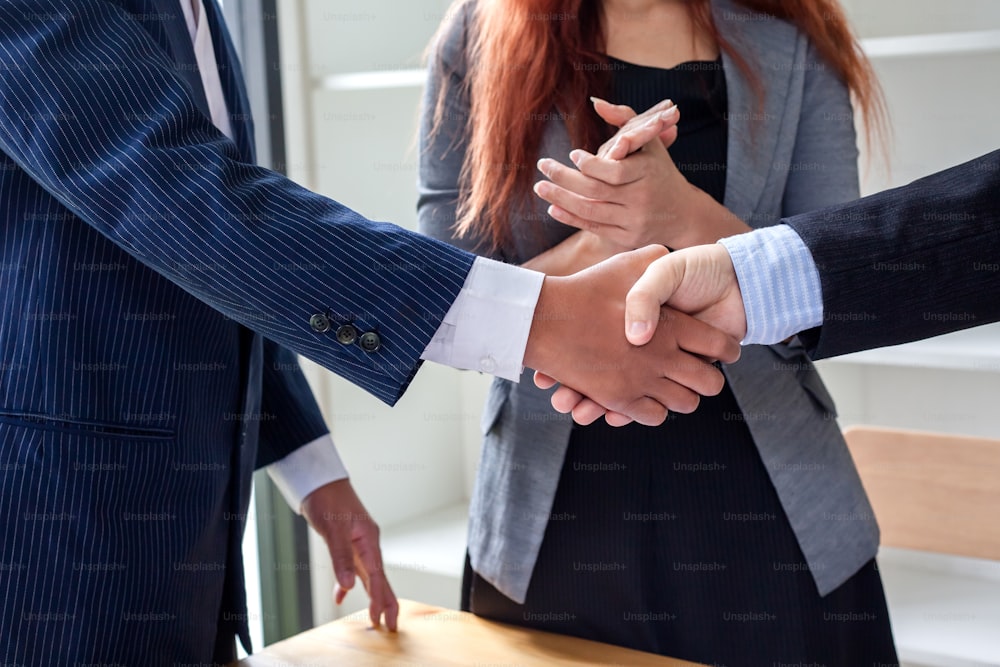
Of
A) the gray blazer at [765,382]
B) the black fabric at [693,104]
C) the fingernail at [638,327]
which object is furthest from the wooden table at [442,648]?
the black fabric at [693,104]

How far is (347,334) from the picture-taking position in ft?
3.03

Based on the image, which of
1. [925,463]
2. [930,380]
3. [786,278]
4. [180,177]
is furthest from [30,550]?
[930,380]

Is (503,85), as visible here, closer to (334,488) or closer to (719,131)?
(719,131)

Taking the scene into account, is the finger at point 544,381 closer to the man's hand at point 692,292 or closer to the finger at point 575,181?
the man's hand at point 692,292

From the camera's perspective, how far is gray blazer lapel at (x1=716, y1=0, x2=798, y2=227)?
1.30 meters

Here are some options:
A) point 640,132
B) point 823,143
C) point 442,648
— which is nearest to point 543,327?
point 640,132

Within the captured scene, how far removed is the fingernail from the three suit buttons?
27cm

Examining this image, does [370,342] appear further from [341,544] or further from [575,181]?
[341,544]

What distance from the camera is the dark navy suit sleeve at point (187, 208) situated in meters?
0.90

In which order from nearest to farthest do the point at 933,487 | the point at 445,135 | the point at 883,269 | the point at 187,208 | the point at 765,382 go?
the point at 187,208 < the point at 883,269 < the point at 765,382 < the point at 445,135 < the point at 933,487

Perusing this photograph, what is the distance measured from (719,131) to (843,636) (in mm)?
662

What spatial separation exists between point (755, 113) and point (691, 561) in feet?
1.88

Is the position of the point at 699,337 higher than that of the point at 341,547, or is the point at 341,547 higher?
the point at 699,337

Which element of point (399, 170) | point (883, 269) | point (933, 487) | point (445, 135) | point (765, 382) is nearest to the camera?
point (883, 269)
